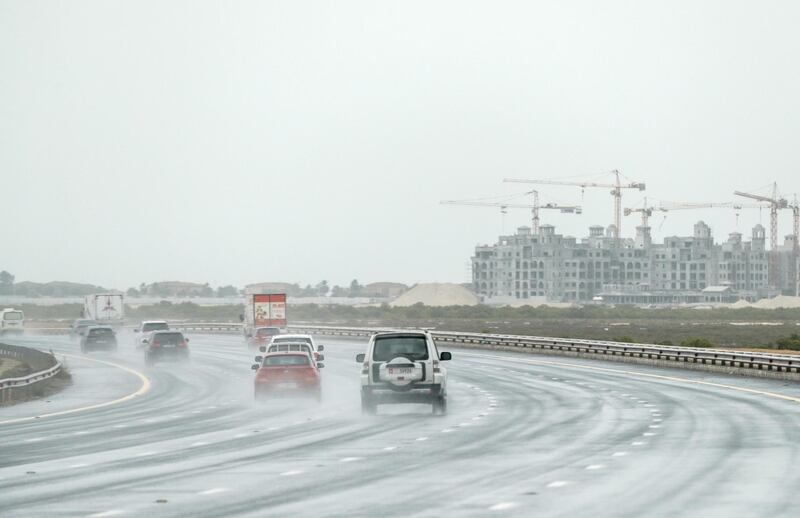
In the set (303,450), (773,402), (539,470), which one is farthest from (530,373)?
(539,470)

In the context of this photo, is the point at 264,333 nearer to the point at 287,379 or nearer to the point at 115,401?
the point at 115,401

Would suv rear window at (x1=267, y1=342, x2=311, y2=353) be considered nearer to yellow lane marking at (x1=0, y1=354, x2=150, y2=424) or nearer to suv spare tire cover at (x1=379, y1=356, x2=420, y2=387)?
yellow lane marking at (x1=0, y1=354, x2=150, y2=424)

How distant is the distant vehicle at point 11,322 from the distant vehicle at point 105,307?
585 inches

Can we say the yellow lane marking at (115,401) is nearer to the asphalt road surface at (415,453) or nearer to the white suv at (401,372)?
the asphalt road surface at (415,453)

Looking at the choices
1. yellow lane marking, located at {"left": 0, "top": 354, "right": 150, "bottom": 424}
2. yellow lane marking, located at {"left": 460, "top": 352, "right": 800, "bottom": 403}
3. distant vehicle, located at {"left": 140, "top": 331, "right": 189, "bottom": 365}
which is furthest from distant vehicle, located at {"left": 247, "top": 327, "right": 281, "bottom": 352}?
yellow lane marking, located at {"left": 0, "top": 354, "right": 150, "bottom": 424}

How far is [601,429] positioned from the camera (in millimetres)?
28062

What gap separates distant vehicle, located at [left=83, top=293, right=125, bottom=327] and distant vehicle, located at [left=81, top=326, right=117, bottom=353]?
74.1 feet

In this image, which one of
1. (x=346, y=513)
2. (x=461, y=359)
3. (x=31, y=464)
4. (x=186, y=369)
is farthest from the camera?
(x=461, y=359)

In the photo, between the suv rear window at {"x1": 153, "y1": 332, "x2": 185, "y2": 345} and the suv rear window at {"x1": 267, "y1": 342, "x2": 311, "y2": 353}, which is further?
the suv rear window at {"x1": 153, "y1": 332, "x2": 185, "y2": 345}

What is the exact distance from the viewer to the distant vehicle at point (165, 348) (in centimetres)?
6253

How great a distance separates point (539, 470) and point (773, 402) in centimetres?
1738

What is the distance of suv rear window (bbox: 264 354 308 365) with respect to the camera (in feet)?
124

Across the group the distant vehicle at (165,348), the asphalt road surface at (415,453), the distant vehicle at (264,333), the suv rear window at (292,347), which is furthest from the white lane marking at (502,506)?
the distant vehicle at (264,333)

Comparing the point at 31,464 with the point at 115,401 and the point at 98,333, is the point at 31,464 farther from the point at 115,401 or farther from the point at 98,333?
the point at 98,333
